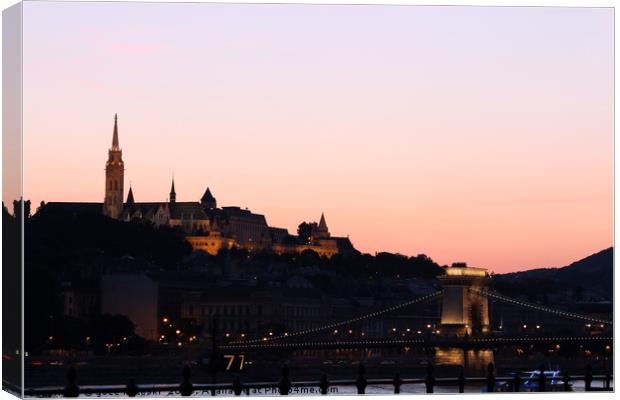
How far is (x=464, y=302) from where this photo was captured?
197 ft

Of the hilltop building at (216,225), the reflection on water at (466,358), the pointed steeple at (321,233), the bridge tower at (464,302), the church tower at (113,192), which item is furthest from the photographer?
the pointed steeple at (321,233)

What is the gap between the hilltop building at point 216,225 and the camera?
117m

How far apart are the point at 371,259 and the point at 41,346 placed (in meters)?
46.9

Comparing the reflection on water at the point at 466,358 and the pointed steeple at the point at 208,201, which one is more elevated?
the pointed steeple at the point at 208,201

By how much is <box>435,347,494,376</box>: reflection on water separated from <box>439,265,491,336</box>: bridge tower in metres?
2.69

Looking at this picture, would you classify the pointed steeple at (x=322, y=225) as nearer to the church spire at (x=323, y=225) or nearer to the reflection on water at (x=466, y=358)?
the church spire at (x=323, y=225)

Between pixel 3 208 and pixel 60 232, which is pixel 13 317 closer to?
pixel 3 208

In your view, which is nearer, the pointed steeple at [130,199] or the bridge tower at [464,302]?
the bridge tower at [464,302]

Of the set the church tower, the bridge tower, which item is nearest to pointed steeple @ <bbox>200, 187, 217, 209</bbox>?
the church tower

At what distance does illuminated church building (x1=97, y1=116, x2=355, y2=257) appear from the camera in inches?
4616

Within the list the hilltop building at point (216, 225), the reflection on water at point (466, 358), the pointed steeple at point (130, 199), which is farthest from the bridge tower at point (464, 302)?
the pointed steeple at point (130, 199)

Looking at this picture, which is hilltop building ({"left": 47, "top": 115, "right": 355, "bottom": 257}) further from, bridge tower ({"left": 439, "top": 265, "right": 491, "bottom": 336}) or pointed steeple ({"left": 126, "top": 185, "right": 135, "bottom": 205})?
bridge tower ({"left": 439, "top": 265, "right": 491, "bottom": 336})

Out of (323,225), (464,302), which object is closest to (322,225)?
(323,225)

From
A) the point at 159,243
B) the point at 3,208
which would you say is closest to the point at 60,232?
the point at 159,243
